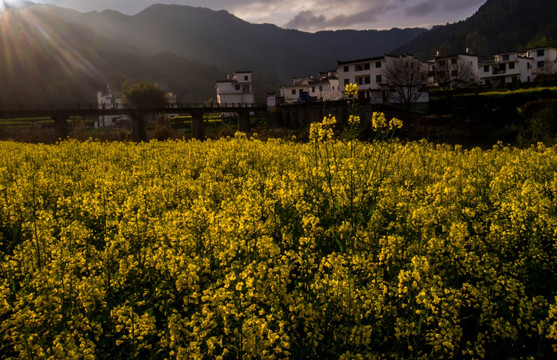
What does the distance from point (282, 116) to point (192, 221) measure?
63.4m

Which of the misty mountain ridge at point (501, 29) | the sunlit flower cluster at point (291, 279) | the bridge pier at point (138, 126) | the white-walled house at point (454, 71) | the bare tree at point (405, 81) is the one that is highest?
the misty mountain ridge at point (501, 29)

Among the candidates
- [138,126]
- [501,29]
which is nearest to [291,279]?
[138,126]

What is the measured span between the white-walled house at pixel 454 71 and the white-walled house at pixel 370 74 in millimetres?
9442

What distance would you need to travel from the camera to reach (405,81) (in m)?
60.6

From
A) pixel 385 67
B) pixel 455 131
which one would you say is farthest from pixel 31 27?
pixel 455 131

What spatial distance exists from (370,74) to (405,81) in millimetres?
11173

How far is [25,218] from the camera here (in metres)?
6.41

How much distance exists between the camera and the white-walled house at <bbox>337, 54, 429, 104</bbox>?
6525 cm

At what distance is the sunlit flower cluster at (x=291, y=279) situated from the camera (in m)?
3.15

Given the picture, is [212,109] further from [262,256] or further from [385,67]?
[262,256]

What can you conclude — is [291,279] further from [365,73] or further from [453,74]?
[453,74]

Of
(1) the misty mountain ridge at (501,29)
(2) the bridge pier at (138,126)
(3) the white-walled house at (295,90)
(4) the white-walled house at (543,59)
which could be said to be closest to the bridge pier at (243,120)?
(2) the bridge pier at (138,126)

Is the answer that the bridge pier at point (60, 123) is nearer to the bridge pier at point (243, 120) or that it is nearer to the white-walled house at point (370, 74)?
the bridge pier at point (243, 120)

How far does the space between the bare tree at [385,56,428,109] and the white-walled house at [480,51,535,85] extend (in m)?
38.0
